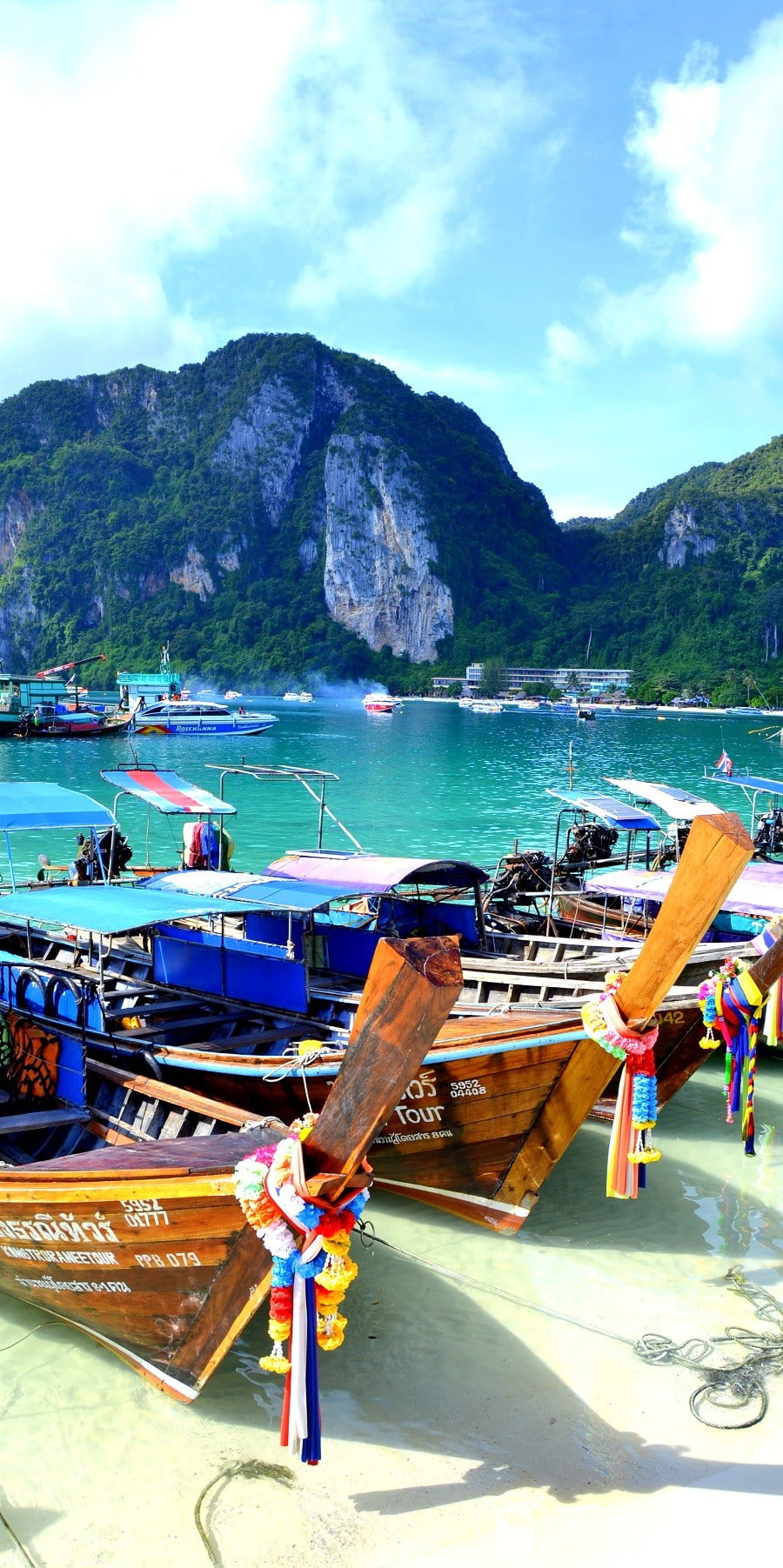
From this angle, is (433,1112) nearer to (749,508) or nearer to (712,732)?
(712,732)

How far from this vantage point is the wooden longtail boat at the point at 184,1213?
3711mm

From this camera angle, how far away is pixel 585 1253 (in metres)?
7.18

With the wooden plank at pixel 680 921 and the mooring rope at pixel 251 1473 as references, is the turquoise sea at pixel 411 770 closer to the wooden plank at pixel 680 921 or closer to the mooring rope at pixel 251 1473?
the wooden plank at pixel 680 921

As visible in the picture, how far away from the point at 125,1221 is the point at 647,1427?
3137mm

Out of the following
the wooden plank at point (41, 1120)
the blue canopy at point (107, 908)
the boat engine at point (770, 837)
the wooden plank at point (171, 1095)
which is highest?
the blue canopy at point (107, 908)

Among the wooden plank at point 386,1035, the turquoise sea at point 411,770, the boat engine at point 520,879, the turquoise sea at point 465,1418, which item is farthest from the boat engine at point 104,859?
the wooden plank at point 386,1035

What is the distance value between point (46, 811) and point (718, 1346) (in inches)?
321

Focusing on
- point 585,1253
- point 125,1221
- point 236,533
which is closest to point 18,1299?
point 125,1221

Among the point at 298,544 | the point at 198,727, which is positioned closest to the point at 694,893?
the point at 198,727

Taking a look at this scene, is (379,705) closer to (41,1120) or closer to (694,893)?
(41,1120)

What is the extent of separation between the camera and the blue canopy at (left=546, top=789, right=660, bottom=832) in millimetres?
16047

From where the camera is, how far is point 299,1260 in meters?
4.02

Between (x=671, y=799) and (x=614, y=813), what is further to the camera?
(x=671, y=799)

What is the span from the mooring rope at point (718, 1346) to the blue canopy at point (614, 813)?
9.54m
